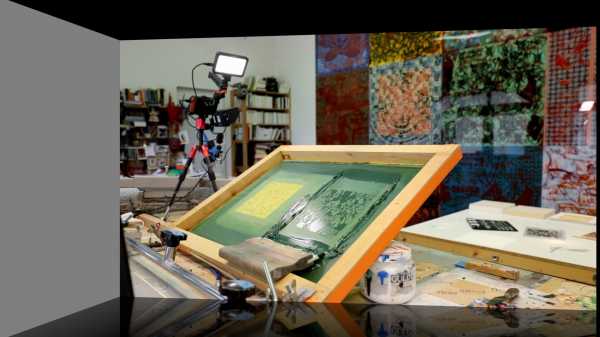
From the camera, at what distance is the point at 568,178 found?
205cm

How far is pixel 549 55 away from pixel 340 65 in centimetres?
117

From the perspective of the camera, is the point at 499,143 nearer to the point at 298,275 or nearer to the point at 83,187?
the point at 298,275

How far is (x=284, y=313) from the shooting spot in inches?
34.6

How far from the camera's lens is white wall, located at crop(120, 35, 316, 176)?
1.27 meters

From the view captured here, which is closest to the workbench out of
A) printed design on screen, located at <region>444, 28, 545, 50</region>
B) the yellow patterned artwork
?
the yellow patterned artwork

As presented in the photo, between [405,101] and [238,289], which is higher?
[405,101]

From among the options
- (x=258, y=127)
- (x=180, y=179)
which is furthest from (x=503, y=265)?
(x=258, y=127)

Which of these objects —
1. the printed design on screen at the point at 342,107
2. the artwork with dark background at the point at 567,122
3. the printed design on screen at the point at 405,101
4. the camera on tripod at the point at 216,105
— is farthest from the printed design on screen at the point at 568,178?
the camera on tripod at the point at 216,105

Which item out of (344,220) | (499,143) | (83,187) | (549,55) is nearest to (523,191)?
(499,143)

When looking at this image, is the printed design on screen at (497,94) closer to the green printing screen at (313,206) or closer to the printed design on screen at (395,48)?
the printed design on screen at (395,48)

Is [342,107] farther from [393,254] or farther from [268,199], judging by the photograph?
[393,254]

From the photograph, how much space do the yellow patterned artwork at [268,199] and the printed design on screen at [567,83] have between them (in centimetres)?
160

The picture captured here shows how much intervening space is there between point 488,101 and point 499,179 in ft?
1.56

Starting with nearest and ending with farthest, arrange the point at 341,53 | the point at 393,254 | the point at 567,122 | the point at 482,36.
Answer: the point at 393,254 < the point at 341,53 < the point at 567,122 < the point at 482,36
